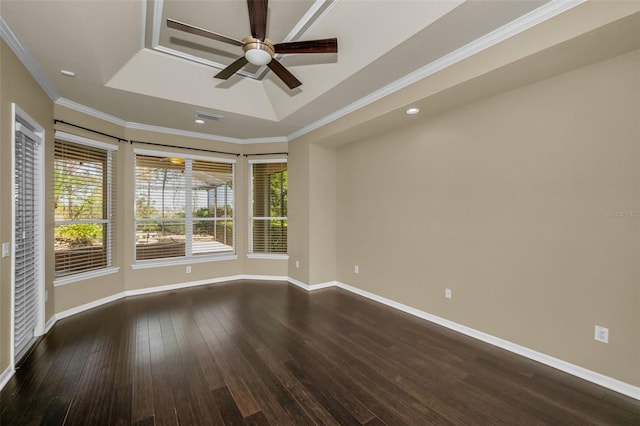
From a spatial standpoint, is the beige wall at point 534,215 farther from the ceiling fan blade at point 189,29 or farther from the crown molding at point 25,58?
the crown molding at point 25,58

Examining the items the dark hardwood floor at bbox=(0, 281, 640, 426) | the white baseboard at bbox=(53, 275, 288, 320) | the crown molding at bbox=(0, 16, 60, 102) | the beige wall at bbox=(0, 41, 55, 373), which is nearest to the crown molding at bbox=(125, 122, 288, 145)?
the crown molding at bbox=(0, 16, 60, 102)

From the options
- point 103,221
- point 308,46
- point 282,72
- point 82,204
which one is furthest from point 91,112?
point 308,46

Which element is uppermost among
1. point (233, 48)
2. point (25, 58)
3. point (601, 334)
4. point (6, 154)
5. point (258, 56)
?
point (233, 48)

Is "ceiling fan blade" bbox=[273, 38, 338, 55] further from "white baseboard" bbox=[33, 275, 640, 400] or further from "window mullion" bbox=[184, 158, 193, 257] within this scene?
"window mullion" bbox=[184, 158, 193, 257]

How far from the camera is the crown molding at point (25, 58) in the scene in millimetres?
2223

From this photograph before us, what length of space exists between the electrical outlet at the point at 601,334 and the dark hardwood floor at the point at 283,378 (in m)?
0.37

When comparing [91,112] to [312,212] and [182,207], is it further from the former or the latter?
[312,212]

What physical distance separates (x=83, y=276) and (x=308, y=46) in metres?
4.14

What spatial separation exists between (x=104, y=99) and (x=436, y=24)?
3845mm

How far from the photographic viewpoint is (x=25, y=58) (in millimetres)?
2572

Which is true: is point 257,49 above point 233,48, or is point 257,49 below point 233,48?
below

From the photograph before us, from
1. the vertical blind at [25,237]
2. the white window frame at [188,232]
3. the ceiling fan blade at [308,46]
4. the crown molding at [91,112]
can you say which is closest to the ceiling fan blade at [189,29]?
the ceiling fan blade at [308,46]

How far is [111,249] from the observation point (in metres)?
4.28

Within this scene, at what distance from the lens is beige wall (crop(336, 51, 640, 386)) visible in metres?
2.21
